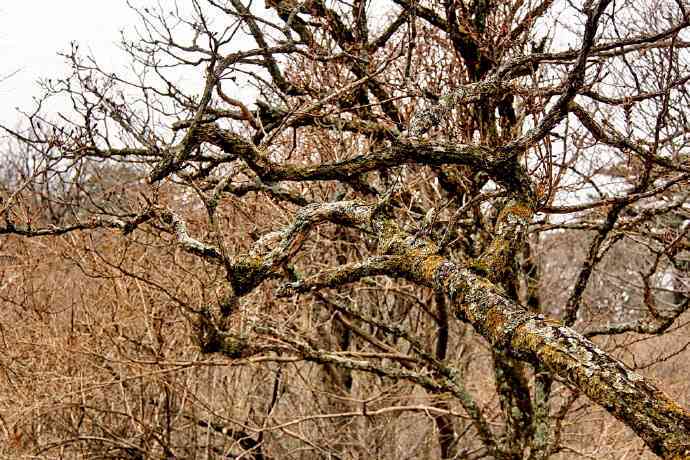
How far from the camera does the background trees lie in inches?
108

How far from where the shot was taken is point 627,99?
383cm

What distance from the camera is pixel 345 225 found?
298cm

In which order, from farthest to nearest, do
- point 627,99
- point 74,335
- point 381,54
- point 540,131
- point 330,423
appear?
point 330,423 → point 74,335 → point 381,54 → point 627,99 → point 540,131

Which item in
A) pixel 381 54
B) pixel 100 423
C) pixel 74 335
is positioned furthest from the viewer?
pixel 100 423

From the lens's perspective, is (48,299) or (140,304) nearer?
(140,304)

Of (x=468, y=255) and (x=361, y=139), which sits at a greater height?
(x=361, y=139)

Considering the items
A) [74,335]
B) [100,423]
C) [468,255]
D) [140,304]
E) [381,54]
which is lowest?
[100,423]

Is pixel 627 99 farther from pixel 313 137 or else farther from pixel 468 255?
pixel 313 137

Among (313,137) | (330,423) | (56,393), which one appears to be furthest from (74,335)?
(330,423)

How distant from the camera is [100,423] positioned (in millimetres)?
7613

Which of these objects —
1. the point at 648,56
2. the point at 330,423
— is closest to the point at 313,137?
the point at 648,56

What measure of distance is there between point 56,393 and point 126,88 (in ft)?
9.58

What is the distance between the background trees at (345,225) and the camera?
2748 millimetres

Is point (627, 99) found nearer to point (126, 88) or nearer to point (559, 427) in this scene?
point (559, 427)
